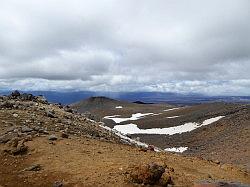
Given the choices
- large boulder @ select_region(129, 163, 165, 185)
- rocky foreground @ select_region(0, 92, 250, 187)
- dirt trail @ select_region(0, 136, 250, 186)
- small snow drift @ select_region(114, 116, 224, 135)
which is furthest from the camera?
small snow drift @ select_region(114, 116, 224, 135)

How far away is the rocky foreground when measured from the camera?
1484 cm

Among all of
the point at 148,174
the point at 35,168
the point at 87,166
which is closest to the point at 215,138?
the point at 87,166

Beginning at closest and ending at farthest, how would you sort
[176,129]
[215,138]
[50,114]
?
[50,114] < [215,138] < [176,129]

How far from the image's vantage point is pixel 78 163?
16.9 metres

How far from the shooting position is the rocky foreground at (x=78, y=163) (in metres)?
14.8

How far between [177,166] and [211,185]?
3.46m

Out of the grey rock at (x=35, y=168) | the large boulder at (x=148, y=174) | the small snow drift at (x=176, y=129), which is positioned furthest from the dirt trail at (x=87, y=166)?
the small snow drift at (x=176, y=129)

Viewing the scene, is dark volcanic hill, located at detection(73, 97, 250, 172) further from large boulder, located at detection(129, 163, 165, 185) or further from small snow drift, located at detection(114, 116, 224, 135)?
large boulder, located at detection(129, 163, 165, 185)

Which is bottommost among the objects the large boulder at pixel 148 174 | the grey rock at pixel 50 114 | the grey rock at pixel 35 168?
the grey rock at pixel 35 168

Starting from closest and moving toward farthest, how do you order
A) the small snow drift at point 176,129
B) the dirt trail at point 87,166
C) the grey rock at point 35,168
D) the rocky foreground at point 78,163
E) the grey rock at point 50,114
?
the rocky foreground at point 78,163 < the dirt trail at point 87,166 < the grey rock at point 35,168 < the grey rock at point 50,114 < the small snow drift at point 176,129

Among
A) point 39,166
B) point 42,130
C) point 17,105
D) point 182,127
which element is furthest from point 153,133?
point 39,166

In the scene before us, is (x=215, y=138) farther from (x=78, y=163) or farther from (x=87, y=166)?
(x=87, y=166)

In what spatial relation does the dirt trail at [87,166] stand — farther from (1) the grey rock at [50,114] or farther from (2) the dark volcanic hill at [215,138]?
(2) the dark volcanic hill at [215,138]

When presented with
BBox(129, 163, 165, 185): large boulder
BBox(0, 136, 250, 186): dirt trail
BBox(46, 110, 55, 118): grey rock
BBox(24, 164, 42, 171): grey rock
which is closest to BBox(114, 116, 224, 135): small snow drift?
BBox(46, 110, 55, 118): grey rock
